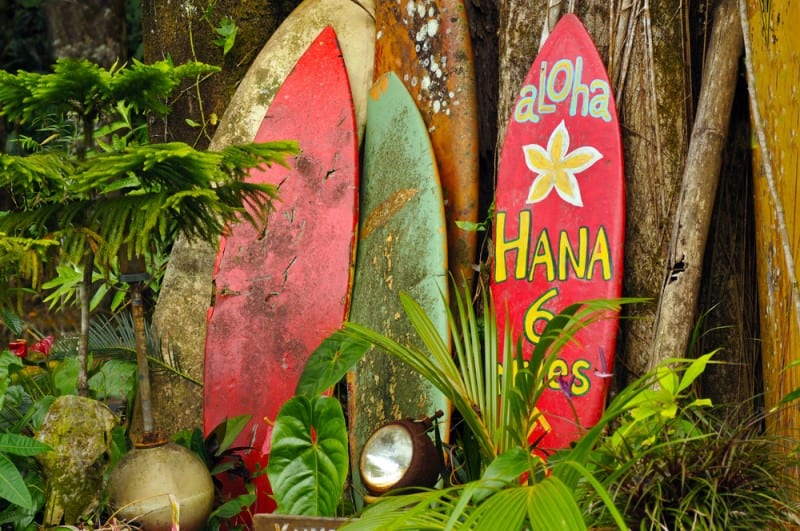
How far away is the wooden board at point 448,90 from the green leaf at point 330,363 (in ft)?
1.71

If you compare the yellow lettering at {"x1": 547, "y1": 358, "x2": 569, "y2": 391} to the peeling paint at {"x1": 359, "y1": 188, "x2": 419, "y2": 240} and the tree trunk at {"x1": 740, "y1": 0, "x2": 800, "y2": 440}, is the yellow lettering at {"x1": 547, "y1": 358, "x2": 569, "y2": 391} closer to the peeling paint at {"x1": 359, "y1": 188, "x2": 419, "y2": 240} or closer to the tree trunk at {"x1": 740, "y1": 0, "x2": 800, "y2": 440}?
the tree trunk at {"x1": 740, "y1": 0, "x2": 800, "y2": 440}

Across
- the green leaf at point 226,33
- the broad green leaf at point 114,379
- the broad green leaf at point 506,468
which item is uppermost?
the green leaf at point 226,33

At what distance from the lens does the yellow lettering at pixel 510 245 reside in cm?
310

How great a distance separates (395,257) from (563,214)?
61 centimetres

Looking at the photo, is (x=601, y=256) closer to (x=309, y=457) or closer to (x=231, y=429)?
(x=309, y=457)

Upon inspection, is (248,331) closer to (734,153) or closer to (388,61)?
(388,61)

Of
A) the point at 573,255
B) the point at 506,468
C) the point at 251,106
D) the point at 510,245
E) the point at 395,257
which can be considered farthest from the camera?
the point at 251,106

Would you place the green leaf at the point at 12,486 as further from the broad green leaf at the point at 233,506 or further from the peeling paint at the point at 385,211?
the peeling paint at the point at 385,211

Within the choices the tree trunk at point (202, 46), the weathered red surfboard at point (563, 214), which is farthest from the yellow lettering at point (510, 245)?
the tree trunk at point (202, 46)

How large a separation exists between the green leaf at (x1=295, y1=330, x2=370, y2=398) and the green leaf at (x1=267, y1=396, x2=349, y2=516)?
139 millimetres

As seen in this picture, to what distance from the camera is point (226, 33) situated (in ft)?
13.8

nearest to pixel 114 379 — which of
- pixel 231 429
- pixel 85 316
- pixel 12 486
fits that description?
pixel 231 429

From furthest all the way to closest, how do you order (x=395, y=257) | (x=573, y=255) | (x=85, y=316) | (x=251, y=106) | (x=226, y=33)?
1. (x=226, y=33)
2. (x=251, y=106)
3. (x=395, y=257)
4. (x=573, y=255)
5. (x=85, y=316)

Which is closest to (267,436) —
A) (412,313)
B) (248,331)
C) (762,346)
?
(248,331)
